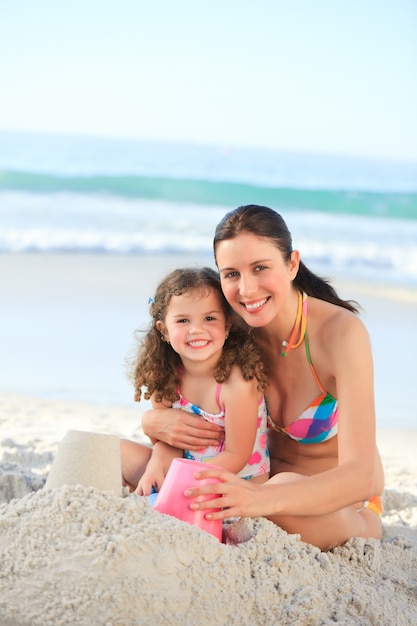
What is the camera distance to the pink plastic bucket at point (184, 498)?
2.33 meters

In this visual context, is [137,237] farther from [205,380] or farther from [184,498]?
[184,498]

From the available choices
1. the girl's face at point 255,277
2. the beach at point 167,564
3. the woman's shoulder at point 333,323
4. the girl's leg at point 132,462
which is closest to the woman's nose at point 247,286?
the girl's face at point 255,277

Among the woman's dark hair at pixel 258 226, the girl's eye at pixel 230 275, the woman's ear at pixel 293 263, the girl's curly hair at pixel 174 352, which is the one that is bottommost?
the girl's curly hair at pixel 174 352

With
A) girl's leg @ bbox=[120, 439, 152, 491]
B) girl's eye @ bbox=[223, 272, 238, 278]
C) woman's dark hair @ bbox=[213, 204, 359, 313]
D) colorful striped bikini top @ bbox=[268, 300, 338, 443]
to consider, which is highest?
woman's dark hair @ bbox=[213, 204, 359, 313]

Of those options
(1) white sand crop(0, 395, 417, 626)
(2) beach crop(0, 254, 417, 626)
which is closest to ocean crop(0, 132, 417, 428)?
(2) beach crop(0, 254, 417, 626)

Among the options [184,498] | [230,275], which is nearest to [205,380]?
[230,275]

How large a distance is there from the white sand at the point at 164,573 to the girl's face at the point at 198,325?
30.4 inches

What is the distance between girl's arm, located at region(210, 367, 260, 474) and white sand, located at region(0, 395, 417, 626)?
1.58 feet

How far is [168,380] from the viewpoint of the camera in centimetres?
325

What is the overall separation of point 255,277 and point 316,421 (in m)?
0.60

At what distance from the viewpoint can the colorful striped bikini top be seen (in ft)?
9.39

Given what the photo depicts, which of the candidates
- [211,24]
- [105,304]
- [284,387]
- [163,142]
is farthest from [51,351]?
[211,24]

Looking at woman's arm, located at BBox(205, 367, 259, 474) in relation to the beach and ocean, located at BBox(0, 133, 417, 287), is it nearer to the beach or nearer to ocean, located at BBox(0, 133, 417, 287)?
the beach

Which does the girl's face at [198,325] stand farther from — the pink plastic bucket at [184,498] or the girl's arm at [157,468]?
the pink plastic bucket at [184,498]
